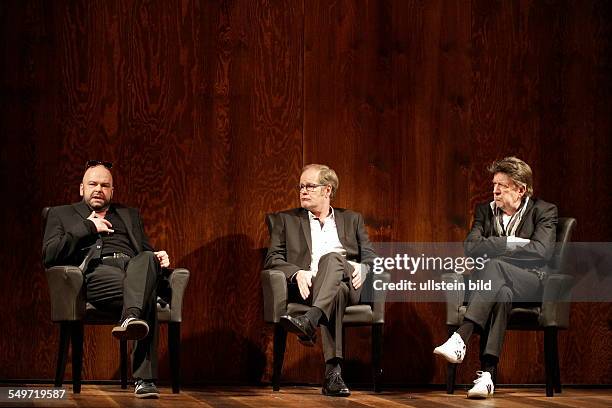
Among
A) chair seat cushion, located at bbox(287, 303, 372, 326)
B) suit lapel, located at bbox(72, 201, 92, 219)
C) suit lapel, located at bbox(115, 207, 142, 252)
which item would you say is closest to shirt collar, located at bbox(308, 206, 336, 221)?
chair seat cushion, located at bbox(287, 303, 372, 326)

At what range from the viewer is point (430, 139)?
20.2 ft

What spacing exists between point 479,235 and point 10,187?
9.11 ft

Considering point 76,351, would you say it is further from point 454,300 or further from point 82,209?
point 454,300

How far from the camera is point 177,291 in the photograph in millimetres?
5195

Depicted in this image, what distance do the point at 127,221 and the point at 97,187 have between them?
267 millimetres

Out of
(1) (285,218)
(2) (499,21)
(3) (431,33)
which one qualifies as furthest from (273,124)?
(2) (499,21)

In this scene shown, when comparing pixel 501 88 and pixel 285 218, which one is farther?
pixel 501 88

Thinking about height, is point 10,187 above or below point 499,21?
below

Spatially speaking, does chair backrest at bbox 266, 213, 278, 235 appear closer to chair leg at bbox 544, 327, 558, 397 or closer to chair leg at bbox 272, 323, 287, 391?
chair leg at bbox 272, 323, 287, 391

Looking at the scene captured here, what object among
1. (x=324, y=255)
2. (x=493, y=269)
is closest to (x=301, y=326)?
(x=324, y=255)

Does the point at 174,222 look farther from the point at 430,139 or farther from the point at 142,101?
the point at 430,139

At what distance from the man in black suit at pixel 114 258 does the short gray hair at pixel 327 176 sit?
103 centimetres

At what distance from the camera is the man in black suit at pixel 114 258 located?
4.79 m

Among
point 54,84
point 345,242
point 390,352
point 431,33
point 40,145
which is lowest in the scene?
point 390,352
